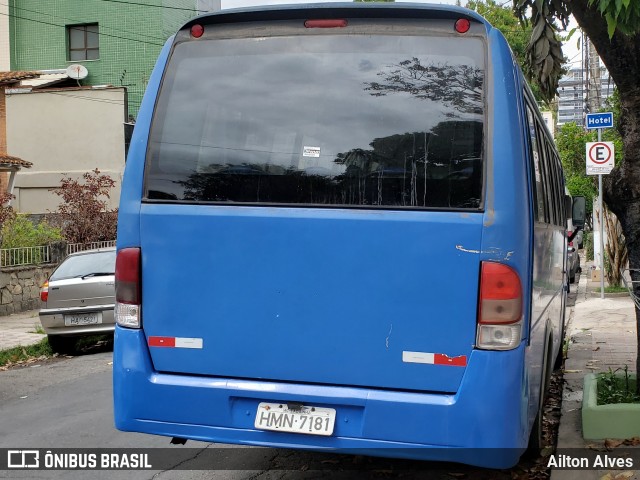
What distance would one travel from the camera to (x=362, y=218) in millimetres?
4234

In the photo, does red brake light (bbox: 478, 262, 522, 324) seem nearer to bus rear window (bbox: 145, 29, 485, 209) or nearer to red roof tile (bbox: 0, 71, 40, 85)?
bus rear window (bbox: 145, 29, 485, 209)

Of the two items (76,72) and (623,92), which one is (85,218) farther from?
(623,92)

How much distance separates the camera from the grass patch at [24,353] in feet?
39.0

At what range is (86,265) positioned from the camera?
1252 centimetres

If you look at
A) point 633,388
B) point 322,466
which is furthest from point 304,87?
point 633,388

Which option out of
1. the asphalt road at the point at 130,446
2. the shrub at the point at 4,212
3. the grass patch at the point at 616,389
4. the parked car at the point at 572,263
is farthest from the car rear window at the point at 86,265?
the parked car at the point at 572,263

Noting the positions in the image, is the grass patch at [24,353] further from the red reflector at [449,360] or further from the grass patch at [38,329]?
the red reflector at [449,360]

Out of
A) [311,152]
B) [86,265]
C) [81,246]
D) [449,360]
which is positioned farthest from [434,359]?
[81,246]

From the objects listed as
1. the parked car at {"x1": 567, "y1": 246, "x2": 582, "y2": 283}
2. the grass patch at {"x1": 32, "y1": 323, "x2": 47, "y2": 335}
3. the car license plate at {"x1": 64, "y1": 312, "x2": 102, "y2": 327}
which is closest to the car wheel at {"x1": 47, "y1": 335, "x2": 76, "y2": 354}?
the car license plate at {"x1": 64, "y1": 312, "x2": 102, "y2": 327}

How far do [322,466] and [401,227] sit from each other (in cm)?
239

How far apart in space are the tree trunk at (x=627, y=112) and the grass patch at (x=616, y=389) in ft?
0.51

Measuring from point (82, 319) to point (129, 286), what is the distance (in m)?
7.81

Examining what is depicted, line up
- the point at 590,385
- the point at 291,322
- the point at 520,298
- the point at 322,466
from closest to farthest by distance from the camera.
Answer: the point at 520,298 < the point at 291,322 < the point at 322,466 < the point at 590,385

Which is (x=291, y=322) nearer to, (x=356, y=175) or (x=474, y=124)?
(x=356, y=175)
